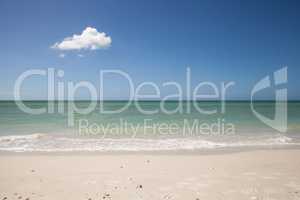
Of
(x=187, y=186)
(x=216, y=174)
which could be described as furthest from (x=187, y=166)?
(x=187, y=186)

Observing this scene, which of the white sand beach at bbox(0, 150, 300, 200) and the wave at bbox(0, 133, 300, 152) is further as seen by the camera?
the wave at bbox(0, 133, 300, 152)

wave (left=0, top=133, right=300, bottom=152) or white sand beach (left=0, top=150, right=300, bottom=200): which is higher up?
white sand beach (left=0, top=150, right=300, bottom=200)

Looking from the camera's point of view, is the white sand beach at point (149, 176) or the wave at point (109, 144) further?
the wave at point (109, 144)

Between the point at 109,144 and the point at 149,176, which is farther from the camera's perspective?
the point at 109,144

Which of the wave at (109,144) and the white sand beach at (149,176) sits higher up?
the white sand beach at (149,176)

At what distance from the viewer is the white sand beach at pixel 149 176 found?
3842 millimetres

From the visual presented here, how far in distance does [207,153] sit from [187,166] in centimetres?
192

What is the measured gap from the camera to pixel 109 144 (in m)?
8.50

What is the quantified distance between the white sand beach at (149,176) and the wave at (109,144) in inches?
42.6

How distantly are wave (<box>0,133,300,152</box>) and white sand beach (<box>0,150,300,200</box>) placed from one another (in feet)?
3.55

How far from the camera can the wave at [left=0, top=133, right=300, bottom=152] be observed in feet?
25.4

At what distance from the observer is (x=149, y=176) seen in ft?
15.6

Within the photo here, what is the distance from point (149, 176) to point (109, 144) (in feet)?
13.7

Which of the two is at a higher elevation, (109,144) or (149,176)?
(149,176)
